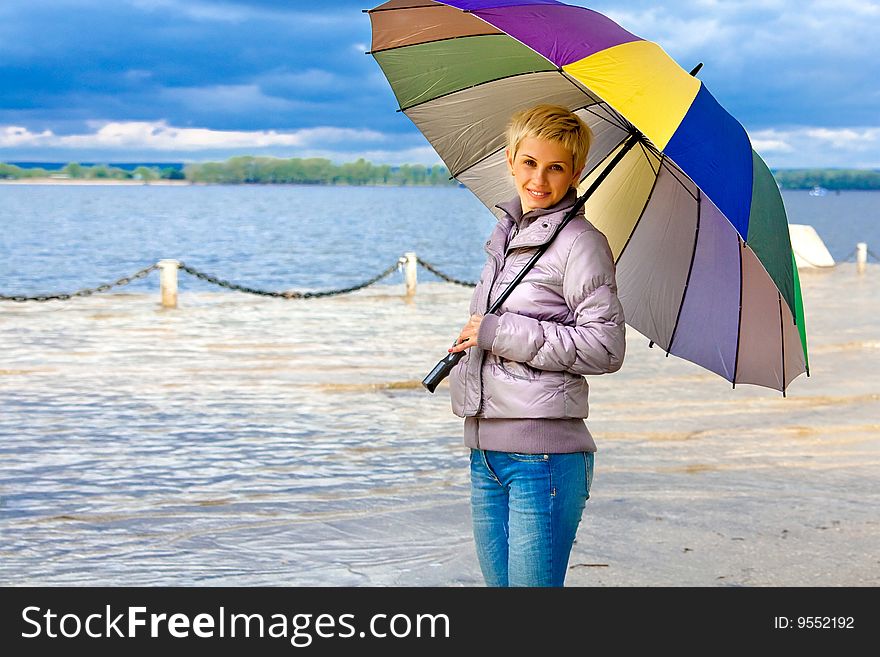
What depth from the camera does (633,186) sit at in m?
4.22

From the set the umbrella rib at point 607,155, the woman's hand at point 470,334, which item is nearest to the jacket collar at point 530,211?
the woman's hand at point 470,334

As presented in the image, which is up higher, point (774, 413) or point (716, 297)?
point (716, 297)

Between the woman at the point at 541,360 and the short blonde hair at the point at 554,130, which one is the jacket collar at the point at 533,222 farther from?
the short blonde hair at the point at 554,130

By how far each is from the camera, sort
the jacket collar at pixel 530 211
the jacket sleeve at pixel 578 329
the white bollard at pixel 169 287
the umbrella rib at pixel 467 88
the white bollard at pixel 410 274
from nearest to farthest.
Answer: the jacket sleeve at pixel 578 329, the jacket collar at pixel 530 211, the umbrella rib at pixel 467 88, the white bollard at pixel 169 287, the white bollard at pixel 410 274

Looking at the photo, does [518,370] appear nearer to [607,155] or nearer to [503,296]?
[503,296]

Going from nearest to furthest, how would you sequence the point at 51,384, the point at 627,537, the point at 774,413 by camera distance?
1. the point at 627,537
2. the point at 774,413
3. the point at 51,384

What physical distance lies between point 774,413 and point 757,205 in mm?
7175

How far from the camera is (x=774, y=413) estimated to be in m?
10.5

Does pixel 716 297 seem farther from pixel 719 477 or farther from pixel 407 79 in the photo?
pixel 719 477

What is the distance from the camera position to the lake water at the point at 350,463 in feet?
19.5

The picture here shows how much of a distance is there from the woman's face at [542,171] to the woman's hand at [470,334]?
1.22 feet

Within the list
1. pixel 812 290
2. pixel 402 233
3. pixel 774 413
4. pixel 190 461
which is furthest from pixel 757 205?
pixel 402 233

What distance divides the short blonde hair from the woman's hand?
49cm
